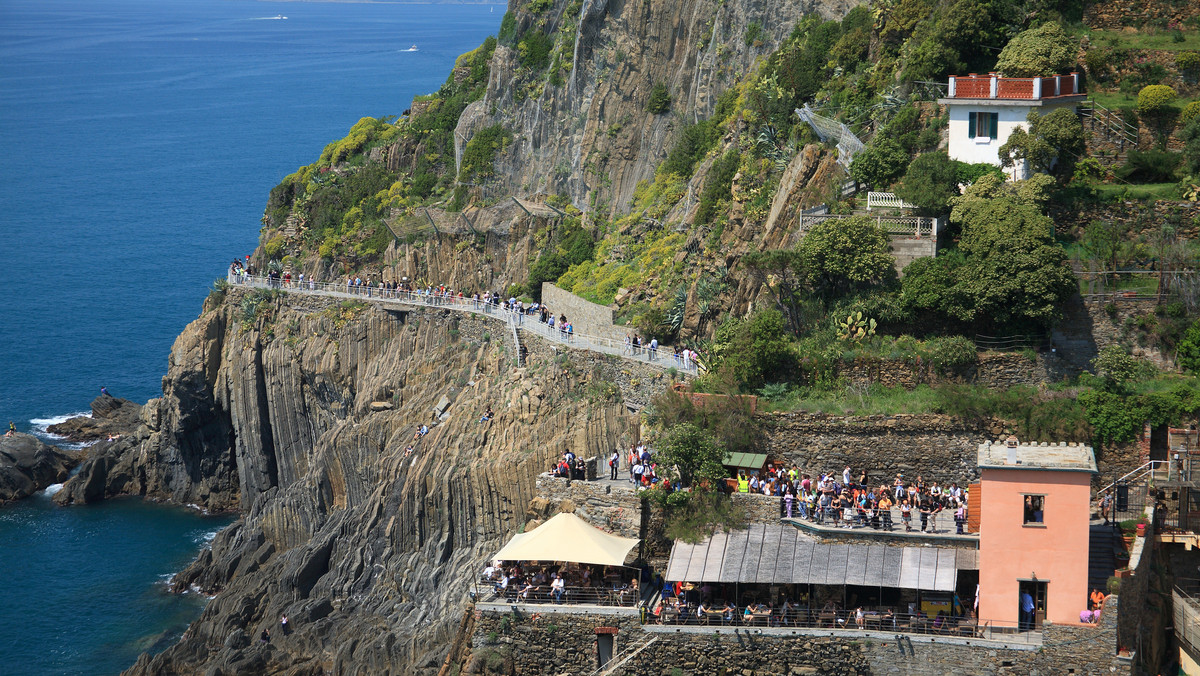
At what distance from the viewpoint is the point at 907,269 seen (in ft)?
166

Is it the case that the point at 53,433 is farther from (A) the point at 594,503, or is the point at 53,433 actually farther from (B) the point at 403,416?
(A) the point at 594,503

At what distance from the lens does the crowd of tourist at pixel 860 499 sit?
44781 millimetres

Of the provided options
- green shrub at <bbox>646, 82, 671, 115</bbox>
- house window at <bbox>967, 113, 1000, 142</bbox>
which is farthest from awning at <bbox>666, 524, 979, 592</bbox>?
green shrub at <bbox>646, 82, 671, 115</bbox>

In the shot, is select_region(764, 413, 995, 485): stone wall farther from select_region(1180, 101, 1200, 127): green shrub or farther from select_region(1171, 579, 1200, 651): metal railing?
select_region(1180, 101, 1200, 127): green shrub

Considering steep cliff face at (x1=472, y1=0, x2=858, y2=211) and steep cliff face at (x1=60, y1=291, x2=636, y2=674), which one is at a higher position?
steep cliff face at (x1=472, y1=0, x2=858, y2=211)

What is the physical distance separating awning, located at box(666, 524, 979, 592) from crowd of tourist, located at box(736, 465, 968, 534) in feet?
2.76

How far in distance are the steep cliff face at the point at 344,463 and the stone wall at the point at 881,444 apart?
8.72m

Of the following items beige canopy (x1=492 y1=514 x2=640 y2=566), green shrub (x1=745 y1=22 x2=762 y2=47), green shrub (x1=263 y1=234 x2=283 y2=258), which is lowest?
beige canopy (x1=492 y1=514 x2=640 y2=566)

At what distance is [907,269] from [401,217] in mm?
39536

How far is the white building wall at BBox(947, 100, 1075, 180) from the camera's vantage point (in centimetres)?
5344

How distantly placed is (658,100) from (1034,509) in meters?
38.8

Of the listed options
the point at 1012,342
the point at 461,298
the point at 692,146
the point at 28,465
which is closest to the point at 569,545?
the point at 1012,342

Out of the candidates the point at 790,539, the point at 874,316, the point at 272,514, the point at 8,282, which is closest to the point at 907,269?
the point at 874,316

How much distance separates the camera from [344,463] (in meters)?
69.9
